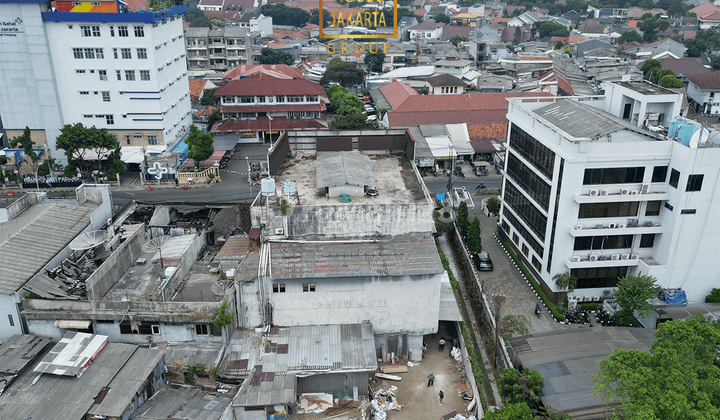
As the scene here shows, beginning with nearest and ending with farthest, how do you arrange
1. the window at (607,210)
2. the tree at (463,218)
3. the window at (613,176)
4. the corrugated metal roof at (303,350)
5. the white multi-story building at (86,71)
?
the corrugated metal roof at (303,350) → the window at (613,176) → the window at (607,210) → the tree at (463,218) → the white multi-story building at (86,71)

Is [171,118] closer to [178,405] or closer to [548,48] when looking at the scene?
[178,405]

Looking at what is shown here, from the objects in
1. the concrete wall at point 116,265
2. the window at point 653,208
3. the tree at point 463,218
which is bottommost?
the tree at point 463,218

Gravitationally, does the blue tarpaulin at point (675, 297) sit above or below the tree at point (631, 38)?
below

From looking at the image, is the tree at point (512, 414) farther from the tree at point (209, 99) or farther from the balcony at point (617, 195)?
the tree at point (209, 99)

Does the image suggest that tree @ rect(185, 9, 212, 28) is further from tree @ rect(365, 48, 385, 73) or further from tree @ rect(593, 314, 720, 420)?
tree @ rect(593, 314, 720, 420)

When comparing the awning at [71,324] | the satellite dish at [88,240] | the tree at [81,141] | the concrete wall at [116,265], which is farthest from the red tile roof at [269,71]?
the awning at [71,324]

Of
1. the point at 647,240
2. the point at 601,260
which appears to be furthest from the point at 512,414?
the point at 647,240

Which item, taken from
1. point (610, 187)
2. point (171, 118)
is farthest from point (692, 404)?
point (171, 118)

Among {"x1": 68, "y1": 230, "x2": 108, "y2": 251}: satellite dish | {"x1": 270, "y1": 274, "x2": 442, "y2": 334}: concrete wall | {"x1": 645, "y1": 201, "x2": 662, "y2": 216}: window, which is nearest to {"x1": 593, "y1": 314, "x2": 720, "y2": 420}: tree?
{"x1": 270, "y1": 274, "x2": 442, "y2": 334}: concrete wall
